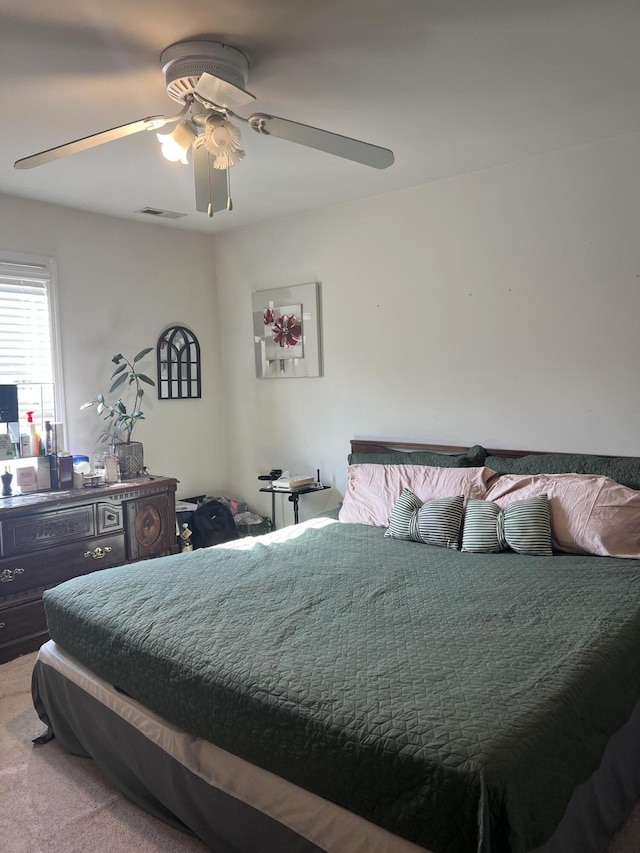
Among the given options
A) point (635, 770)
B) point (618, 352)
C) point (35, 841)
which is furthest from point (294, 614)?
point (618, 352)

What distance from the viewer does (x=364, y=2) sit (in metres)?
1.81

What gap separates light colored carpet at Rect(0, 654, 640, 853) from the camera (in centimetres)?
192

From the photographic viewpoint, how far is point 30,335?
373 centimetres

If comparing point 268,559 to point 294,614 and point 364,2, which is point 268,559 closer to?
point 294,614

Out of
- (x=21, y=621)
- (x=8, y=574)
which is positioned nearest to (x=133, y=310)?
(x=8, y=574)

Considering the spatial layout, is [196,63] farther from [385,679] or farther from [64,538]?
[64,538]

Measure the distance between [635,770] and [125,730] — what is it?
1.62 metres

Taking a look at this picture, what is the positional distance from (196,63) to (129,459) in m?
2.39

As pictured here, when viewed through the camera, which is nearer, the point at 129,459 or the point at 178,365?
the point at 129,459

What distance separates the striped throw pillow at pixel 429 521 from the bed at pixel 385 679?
11 millimetres

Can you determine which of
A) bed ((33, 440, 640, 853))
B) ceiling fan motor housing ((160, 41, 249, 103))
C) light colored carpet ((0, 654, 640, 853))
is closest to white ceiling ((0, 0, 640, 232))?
ceiling fan motor housing ((160, 41, 249, 103))

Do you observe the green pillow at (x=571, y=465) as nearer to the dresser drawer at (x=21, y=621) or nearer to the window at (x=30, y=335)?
the dresser drawer at (x=21, y=621)

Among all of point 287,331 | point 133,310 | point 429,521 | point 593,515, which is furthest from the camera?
point 287,331

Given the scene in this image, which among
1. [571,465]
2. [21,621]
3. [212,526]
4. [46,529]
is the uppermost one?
[571,465]
